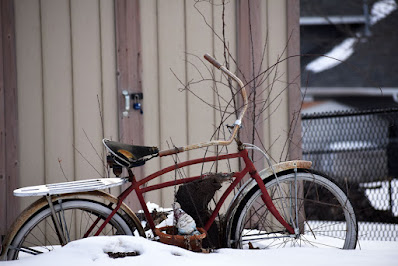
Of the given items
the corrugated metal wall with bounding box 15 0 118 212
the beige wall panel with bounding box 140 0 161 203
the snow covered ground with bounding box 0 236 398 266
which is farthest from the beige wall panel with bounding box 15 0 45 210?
the snow covered ground with bounding box 0 236 398 266

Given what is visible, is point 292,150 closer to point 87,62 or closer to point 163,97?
point 163,97

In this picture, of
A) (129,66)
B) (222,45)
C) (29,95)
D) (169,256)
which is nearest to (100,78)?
(129,66)

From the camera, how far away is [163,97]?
4.94 m

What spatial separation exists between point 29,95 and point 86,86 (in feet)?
1.57

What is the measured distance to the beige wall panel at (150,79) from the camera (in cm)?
491

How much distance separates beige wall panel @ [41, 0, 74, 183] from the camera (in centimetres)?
474

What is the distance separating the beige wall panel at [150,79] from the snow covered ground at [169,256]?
6.13ft

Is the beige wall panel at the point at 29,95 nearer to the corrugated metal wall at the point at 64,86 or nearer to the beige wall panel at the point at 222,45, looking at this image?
the corrugated metal wall at the point at 64,86

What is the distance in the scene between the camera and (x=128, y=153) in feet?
10.3

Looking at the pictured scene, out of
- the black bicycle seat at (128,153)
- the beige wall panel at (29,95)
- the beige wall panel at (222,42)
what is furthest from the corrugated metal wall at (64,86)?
the black bicycle seat at (128,153)

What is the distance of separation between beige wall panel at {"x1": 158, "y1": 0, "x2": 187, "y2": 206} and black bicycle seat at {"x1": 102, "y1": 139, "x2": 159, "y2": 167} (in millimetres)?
1735

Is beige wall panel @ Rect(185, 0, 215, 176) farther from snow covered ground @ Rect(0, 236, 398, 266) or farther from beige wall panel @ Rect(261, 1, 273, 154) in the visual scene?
snow covered ground @ Rect(0, 236, 398, 266)

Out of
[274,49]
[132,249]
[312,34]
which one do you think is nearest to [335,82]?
[312,34]

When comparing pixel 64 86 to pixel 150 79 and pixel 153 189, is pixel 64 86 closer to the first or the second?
pixel 150 79
